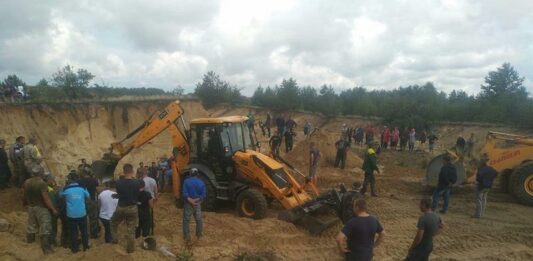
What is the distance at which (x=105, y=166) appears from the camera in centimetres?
1216

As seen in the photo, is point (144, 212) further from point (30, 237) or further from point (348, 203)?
point (348, 203)

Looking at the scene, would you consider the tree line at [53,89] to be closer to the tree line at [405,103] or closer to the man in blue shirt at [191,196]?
the man in blue shirt at [191,196]

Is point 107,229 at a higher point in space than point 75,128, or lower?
lower

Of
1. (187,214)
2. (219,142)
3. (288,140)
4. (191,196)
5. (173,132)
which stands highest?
(173,132)

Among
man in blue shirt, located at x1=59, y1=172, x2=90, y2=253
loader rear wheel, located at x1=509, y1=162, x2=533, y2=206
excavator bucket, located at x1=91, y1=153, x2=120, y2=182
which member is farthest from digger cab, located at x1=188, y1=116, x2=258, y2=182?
loader rear wheel, located at x1=509, y1=162, x2=533, y2=206

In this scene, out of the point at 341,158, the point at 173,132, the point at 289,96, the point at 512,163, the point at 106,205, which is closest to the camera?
the point at 106,205

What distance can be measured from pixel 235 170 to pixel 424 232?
5559mm

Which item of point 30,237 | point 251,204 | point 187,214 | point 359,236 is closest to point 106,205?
point 187,214

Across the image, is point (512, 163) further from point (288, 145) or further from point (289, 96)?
point (289, 96)

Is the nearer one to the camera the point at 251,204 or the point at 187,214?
the point at 187,214

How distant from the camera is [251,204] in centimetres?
977

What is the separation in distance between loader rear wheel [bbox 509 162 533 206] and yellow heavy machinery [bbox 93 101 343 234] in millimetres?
5956

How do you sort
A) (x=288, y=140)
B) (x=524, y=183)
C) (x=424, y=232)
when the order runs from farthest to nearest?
(x=288, y=140) → (x=524, y=183) → (x=424, y=232)

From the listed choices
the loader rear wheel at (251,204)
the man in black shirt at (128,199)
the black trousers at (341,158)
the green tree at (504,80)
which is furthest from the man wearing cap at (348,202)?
the green tree at (504,80)
